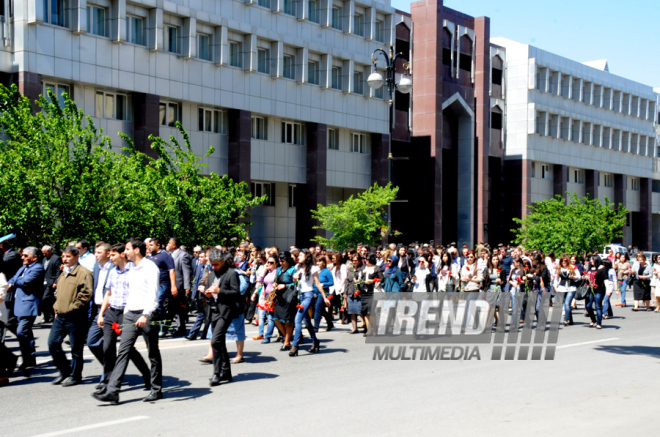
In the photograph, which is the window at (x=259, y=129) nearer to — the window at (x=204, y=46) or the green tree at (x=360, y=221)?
the window at (x=204, y=46)

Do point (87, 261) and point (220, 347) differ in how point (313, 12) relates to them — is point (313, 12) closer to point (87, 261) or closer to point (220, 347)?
point (87, 261)

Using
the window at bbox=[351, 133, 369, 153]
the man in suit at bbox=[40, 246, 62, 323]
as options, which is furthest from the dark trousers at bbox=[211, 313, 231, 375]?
the window at bbox=[351, 133, 369, 153]

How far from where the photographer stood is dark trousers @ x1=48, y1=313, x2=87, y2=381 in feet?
31.9

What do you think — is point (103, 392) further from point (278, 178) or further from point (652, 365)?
point (278, 178)

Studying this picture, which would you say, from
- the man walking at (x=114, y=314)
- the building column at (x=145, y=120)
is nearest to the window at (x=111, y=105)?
the building column at (x=145, y=120)

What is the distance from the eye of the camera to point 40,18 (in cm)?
2916

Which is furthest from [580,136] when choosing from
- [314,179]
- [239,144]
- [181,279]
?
[181,279]

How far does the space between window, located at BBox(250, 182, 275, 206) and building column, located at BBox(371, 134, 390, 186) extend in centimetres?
687

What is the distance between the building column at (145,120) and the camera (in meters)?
33.2

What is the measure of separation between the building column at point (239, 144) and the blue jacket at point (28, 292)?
26678mm

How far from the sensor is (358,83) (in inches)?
1742

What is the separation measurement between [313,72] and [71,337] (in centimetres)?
3333

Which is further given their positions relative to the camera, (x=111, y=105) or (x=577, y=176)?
(x=577, y=176)

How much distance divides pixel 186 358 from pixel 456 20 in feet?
149
